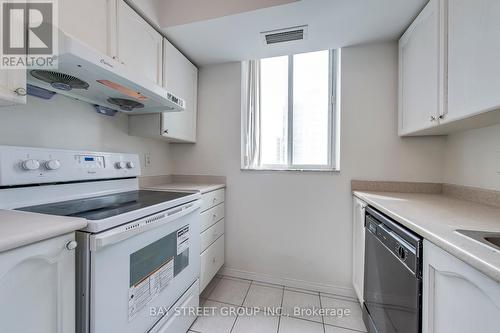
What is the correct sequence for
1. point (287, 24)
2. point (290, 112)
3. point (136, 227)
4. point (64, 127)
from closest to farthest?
point (136, 227) < point (64, 127) < point (287, 24) < point (290, 112)

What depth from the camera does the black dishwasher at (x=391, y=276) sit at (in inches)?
33.4

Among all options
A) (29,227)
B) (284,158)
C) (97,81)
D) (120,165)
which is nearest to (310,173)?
(284,158)

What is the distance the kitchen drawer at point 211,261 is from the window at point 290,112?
0.84 meters

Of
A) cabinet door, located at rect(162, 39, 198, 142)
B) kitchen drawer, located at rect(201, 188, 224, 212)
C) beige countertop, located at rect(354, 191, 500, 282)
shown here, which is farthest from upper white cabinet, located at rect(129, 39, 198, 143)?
beige countertop, located at rect(354, 191, 500, 282)

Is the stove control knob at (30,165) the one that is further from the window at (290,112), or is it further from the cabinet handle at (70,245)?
the window at (290,112)

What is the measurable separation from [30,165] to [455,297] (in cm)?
177

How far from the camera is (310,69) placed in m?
2.11

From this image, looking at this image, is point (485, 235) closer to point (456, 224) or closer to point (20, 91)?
point (456, 224)

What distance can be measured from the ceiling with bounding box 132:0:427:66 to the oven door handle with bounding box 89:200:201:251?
1.39 metres

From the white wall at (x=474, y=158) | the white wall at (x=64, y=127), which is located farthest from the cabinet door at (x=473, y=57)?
the white wall at (x=64, y=127)

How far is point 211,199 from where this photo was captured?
1846mm

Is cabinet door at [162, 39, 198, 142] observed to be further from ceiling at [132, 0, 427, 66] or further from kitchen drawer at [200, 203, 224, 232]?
kitchen drawer at [200, 203, 224, 232]

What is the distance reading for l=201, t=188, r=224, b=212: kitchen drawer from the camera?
1699mm

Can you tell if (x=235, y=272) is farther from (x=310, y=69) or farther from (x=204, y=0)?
(x=204, y=0)
